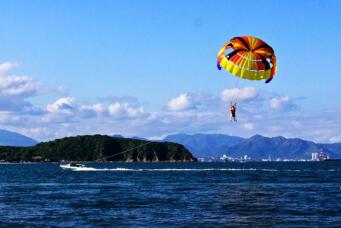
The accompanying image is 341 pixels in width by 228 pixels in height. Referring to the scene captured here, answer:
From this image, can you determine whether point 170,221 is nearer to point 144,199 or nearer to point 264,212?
point 264,212

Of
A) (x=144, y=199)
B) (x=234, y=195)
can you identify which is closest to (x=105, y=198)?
(x=144, y=199)

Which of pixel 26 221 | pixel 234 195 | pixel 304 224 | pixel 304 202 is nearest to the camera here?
pixel 304 224

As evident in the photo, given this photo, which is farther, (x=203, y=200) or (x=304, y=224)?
(x=203, y=200)

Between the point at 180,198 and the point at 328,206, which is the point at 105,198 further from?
the point at 328,206

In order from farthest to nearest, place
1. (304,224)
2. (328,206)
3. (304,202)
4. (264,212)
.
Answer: (304,202), (328,206), (264,212), (304,224)

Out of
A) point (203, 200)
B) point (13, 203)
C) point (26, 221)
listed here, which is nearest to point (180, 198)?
point (203, 200)

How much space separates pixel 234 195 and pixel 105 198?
1343 centimetres

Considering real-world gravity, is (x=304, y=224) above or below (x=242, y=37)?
below

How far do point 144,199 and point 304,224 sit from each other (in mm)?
22193

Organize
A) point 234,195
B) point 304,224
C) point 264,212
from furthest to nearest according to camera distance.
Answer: point 234,195 → point 264,212 → point 304,224

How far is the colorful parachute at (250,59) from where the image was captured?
5641 centimetres

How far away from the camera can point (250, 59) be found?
5694cm

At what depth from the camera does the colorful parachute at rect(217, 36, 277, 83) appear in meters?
56.4

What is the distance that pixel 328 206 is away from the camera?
5028cm
